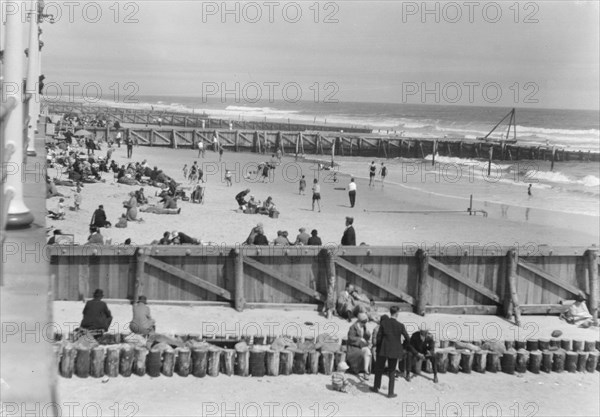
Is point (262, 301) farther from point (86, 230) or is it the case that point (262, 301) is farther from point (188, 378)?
point (86, 230)

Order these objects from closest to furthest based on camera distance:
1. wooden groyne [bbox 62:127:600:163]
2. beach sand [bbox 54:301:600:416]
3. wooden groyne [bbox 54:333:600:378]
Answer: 1. beach sand [bbox 54:301:600:416]
2. wooden groyne [bbox 54:333:600:378]
3. wooden groyne [bbox 62:127:600:163]

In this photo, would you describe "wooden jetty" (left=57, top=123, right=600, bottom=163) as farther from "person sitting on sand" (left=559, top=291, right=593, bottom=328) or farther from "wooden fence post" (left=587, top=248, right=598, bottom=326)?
"person sitting on sand" (left=559, top=291, right=593, bottom=328)

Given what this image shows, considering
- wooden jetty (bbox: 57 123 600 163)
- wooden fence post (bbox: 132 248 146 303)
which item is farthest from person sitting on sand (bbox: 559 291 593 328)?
wooden jetty (bbox: 57 123 600 163)

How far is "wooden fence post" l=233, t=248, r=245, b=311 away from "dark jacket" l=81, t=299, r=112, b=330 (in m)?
3.32

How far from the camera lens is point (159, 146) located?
60.7m

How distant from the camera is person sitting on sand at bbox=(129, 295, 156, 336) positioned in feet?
37.8

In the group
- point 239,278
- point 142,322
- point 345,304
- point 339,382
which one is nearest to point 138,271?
point 239,278

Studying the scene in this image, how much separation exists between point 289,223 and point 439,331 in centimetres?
1218

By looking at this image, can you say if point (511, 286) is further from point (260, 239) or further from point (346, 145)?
point (346, 145)

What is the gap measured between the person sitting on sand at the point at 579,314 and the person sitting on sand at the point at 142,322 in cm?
823

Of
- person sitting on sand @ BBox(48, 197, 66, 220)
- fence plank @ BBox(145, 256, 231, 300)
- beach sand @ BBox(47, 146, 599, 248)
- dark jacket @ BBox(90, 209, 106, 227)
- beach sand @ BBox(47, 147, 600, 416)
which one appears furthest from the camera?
beach sand @ BBox(47, 146, 599, 248)

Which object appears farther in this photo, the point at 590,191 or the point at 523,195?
the point at 590,191

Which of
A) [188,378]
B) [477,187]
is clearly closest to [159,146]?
[477,187]

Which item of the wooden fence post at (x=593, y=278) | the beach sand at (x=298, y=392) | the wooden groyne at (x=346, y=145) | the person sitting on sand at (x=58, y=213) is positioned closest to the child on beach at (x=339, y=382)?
the beach sand at (x=298, y=392)
